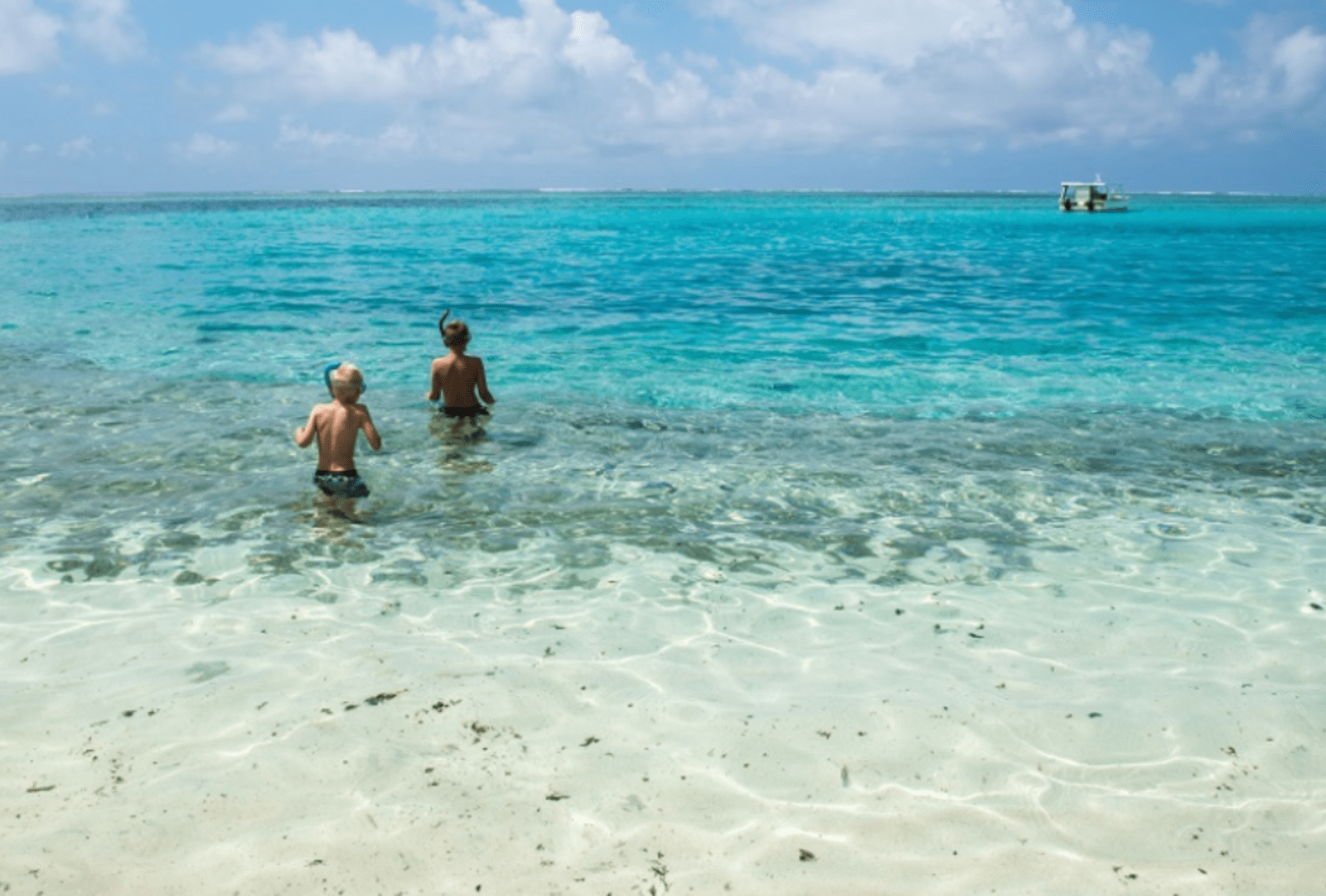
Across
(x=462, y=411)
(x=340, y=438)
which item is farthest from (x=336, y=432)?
(x=462, y=411)

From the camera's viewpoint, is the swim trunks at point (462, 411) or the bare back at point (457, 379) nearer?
the bare back at point (457, 379)

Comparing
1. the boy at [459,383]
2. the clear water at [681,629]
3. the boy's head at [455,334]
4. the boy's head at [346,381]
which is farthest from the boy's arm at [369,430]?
the boy at [459,383]

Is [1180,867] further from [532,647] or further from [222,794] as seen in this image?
[222,794]

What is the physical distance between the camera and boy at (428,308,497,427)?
9.59m

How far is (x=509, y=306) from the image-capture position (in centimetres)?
2045

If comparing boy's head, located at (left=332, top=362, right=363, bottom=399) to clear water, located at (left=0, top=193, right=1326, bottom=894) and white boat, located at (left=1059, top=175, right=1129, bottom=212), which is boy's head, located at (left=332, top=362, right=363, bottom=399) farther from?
white boat, located at (left=1059, top=175, right=1129, bottom=212)

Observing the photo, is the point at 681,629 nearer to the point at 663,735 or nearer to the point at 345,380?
the point at 663,735

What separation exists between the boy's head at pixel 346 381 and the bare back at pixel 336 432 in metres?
0.12

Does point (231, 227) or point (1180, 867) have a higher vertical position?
point (231, 227)

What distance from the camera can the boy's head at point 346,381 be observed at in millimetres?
7027

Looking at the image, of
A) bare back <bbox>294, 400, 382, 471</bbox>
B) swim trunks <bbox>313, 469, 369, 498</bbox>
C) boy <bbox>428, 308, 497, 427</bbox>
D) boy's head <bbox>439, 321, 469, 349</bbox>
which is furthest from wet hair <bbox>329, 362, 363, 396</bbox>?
boy <bbox>428, 308, 497, 427</bbox>

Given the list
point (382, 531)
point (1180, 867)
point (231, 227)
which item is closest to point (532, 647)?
point (382, 531)

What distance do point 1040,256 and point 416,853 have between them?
3811cm

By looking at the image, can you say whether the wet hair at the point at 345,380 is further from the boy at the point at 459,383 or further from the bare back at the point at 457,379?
the bare back at the point at 457,379
